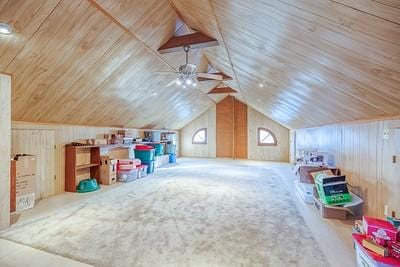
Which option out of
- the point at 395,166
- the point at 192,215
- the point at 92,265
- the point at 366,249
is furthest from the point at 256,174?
the point at 92,265

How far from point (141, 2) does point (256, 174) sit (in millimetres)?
5932

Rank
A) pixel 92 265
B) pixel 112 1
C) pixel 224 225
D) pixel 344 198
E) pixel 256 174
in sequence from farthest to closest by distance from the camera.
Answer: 1. pixel 256 174
2. pixel 344 198
3. pixel 224 225
4. pixel 112 1
5. pixel 92 265

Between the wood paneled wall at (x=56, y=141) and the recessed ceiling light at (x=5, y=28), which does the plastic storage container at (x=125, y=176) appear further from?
the recessed ceiling light at (x=5, y=28)

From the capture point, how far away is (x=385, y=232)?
6.25ft

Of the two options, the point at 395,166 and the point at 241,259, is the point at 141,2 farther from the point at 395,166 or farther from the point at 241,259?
the point at 395,166

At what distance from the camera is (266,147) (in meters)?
11.0

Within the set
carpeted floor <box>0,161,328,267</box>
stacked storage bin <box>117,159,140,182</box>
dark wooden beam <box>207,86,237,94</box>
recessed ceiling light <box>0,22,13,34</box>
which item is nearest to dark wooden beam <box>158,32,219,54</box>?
recessed ceiling light <box>0,22,13,34</box>

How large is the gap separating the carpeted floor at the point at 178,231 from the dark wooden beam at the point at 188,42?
3151 mm

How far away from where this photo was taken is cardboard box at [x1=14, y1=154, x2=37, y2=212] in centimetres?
365

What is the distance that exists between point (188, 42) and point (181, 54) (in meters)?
1.15

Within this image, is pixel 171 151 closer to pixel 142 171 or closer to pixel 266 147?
pixel 142 171

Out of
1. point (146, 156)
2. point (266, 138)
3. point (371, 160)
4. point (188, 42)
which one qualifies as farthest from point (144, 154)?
point (266, 138)

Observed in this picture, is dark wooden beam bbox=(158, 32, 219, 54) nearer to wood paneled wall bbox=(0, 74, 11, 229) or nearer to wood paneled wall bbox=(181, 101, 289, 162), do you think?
wood paneled wall bbox=(0, 74, 11, 229)

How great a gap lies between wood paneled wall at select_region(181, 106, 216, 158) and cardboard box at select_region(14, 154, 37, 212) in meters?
8.91
